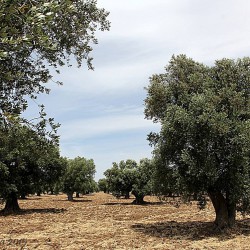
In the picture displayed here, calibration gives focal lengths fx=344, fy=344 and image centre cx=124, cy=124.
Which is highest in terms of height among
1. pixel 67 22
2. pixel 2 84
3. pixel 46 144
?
pixel 67 22

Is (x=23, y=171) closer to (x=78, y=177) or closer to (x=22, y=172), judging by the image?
(x=22, y=172)

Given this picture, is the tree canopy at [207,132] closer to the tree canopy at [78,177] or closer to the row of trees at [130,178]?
the row of trees at [130,178]


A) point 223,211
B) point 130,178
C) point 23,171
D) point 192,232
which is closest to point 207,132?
point 223,211

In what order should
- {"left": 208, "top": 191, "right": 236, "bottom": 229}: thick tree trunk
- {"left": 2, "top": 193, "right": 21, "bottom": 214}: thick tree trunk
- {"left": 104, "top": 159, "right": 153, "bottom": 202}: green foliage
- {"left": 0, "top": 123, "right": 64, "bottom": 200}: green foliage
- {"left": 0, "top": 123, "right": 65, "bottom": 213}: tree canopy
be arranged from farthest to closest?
{"left": 104, "top": 159, "right": 153, "bottom": 202}: green foliage → {"left": 2, "top": 193, "right": 21, "bottom": 214}: thick tree trunk → {"left": 0, "top": 123, "right": 65, "bottom": 213}: tree canopy → {"left": 0, "top": 123, "right": 64, "bottom": 200}: green foliage → {"left": 208, "top": 191, "right": 236, "bottom": 229}: thick tree trunk

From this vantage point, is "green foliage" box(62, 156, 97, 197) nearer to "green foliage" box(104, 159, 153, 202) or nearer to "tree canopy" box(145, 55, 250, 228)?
"green foliage" box(104, 159, 153, 202)

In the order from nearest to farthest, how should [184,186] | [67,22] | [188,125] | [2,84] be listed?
[2,84]
[67,22]
[188,125]
[184,186]

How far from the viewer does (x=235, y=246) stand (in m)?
15.8

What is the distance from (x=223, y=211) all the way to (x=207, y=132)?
5658 mm

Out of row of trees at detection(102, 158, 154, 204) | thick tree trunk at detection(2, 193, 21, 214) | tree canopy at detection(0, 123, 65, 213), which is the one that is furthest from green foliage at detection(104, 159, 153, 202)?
thick tree trunk at detection(2, 193, 21, 214)

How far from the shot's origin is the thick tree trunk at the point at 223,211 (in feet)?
66.7

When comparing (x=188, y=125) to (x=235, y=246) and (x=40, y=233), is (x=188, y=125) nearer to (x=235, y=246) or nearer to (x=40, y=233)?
(x=235, y=246)

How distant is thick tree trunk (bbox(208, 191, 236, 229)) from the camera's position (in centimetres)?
2033

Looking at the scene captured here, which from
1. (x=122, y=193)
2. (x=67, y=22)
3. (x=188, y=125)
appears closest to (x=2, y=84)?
(x=67, y=22)

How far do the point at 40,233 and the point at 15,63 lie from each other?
Result: 44.7 ft
